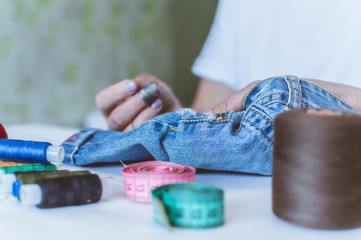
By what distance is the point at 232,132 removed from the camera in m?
0.54

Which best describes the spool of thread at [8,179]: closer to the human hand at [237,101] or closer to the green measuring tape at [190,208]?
the green measuring tape at [190,208]

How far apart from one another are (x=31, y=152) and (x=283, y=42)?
2.79ft

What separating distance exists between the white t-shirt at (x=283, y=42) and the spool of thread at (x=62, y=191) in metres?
0.77

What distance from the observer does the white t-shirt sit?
1.07 m

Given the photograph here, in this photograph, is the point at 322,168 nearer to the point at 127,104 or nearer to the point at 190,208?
the point at 190,208

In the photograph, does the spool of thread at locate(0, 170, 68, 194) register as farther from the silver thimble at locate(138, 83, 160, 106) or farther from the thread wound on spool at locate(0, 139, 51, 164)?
the silver thimble at locate(138, 83, 160, 106)

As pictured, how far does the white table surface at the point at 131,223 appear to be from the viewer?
0.38 m

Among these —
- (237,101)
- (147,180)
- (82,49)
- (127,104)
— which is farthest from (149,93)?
(82,49)

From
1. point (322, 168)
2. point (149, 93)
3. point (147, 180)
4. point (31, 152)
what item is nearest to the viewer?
point (322, 168)

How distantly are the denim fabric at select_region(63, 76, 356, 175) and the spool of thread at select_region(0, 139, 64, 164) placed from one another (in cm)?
9

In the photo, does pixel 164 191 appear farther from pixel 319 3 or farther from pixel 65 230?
pixel 319 3

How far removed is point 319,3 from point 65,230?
0.97 metres

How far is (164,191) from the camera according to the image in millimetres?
401

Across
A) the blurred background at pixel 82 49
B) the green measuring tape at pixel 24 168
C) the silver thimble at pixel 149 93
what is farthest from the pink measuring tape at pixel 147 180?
the blurred background at pixel 82 49
